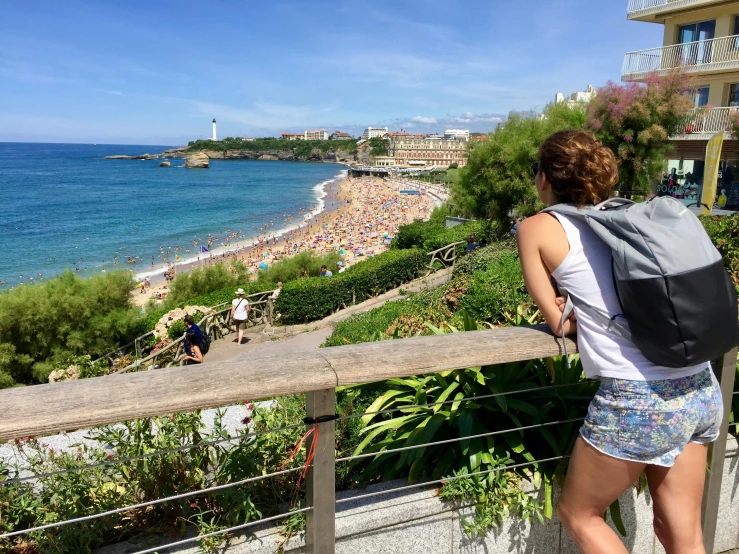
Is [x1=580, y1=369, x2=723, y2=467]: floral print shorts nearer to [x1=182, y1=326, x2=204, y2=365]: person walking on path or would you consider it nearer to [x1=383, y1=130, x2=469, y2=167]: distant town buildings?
[x1=182, y1=326, x2=204, y2=365]: person walking on path

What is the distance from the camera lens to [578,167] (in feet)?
6.61

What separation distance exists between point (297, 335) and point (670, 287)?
15319 mm

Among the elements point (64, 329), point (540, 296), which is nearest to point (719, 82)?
point (64, 329)

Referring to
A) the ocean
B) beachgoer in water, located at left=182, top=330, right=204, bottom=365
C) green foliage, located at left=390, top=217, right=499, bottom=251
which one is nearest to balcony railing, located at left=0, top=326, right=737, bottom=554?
beachgoer in water, located at left=182, top=330, right=204, bottom=365

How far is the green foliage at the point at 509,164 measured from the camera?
875 inches

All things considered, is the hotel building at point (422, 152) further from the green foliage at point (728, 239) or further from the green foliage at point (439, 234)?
the green foliage at point (728, 239)

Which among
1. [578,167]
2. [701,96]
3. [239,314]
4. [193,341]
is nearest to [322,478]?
[578,167]

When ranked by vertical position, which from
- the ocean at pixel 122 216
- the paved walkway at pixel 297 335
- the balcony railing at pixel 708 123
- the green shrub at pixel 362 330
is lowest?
the ocean at pixel 122 216

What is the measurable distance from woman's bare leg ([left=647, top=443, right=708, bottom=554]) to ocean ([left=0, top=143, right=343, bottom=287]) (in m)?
38.7

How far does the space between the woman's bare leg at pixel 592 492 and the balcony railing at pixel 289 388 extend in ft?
1.28

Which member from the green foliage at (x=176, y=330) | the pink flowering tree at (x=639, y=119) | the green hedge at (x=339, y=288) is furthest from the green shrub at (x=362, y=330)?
the pink flowering tree at (x=639, y=119)

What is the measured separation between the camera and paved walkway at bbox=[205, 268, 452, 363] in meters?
14.6

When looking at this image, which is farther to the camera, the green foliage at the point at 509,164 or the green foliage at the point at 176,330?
the green foliage at the point at 509,164

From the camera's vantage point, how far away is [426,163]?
191625mm
